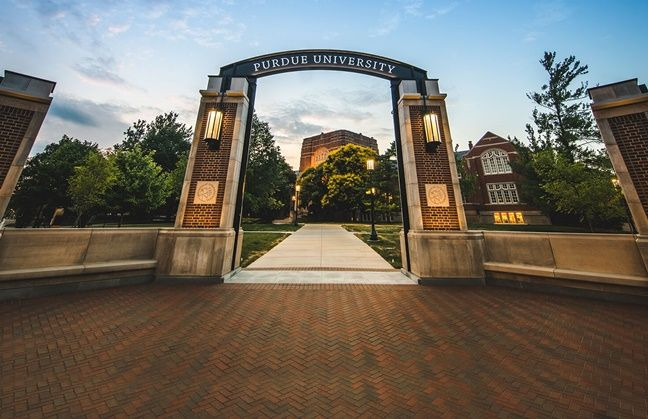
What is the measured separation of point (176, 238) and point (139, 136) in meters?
Result: 41.1

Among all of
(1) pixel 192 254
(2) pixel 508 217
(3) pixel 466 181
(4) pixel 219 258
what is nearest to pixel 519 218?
(2) pixel 508 217

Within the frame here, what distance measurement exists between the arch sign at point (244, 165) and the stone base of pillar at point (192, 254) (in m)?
0.03

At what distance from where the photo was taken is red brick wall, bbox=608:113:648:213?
5.00 metres

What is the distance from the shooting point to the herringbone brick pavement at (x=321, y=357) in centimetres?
211

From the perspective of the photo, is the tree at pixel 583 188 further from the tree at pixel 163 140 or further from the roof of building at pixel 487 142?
the tree at pixel 163 140

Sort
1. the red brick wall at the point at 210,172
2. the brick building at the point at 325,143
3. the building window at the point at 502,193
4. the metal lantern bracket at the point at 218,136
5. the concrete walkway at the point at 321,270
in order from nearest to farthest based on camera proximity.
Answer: the concrete walkway at the point at 321,270 < the red brick wall at the point at 210,172 < the metal lantern bracket at the point at 218,136 < the building window at the point at 502,193 < the brick building at the point at 325,143

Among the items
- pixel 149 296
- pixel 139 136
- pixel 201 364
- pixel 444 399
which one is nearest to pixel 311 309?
pixel 201 364

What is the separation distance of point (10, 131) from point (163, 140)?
35.2 metres

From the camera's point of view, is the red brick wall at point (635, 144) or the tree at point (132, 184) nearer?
the red brick wall at point (635, 144)

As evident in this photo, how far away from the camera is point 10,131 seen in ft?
17.0

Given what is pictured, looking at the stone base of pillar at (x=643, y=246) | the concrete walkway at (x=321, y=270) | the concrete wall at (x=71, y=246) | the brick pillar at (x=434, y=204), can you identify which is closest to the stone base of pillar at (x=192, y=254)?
the concrete wall at (x=71, y=246)

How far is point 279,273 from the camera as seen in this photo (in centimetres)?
684

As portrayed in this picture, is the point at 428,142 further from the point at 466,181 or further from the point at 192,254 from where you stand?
the point at 466,181

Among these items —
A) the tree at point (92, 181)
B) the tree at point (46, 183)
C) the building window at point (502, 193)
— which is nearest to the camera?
the tree at point (92, 181)
